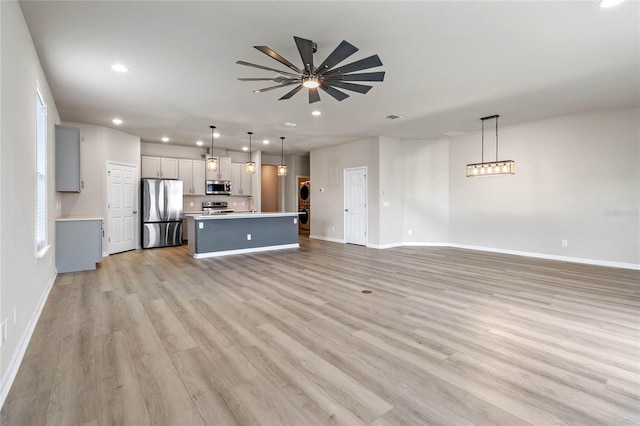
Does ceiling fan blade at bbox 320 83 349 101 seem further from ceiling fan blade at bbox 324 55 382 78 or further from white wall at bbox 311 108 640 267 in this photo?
white wall at bbox 311 108 640 267

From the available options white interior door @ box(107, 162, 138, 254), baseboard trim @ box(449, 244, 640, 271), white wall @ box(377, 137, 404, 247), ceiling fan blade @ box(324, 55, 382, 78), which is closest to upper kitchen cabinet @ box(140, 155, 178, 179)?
Answer: white interior door @ box(107, 162, 138, 254)

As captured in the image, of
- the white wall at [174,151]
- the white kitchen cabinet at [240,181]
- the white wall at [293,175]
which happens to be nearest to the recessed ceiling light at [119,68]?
the white wall at [174,151]

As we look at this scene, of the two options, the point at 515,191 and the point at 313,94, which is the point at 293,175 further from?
the point at 313,94

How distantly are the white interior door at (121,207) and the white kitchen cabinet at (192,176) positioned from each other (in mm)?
1322

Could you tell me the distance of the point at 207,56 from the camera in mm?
3311

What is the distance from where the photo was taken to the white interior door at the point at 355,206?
310 inches

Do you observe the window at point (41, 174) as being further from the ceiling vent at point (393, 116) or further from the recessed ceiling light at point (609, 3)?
the recessed ceiling light at point (609, 3)

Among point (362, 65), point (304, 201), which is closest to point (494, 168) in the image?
point (362, 65)

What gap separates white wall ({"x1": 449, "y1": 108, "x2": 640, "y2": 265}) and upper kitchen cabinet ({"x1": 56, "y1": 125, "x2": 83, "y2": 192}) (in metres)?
7.95

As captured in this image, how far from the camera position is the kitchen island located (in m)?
6.35

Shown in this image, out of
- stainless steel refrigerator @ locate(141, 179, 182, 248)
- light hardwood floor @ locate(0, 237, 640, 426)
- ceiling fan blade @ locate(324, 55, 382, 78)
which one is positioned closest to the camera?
light hardwood floor @ locate(0, 237, 640, 426)

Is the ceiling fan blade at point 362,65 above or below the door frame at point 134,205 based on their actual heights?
above

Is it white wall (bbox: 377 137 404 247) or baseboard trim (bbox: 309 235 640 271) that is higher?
white wall (bbox: 377 137 404 247)

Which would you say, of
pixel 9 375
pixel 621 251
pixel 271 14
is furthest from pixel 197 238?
pixel 621 251
